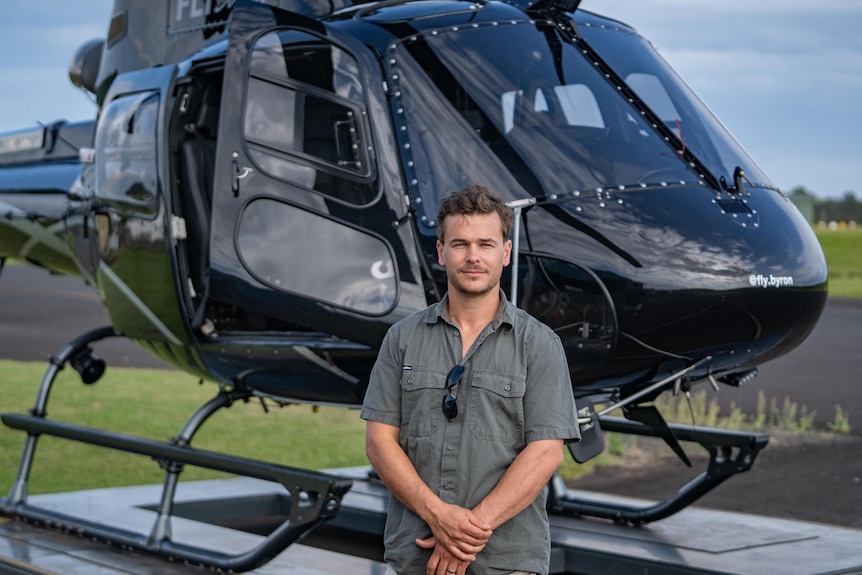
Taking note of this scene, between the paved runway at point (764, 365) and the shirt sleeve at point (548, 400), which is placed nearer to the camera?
the shirt sleeve at point (548, 400)

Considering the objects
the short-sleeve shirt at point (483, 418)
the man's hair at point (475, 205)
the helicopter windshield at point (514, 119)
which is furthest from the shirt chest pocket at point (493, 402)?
the helicopter windshield at point (514, 119)

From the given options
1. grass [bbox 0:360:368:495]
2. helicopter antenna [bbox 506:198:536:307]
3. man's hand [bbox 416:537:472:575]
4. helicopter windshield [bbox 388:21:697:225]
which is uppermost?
helicopter windshield [bbox 388:21:697:225]

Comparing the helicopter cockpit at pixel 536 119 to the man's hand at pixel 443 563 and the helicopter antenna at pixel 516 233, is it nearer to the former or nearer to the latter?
the helicopter antenna at pixel 516 233

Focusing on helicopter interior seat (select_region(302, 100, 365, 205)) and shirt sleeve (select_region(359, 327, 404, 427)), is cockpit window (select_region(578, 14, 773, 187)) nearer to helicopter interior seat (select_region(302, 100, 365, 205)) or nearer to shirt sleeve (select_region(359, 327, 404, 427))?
helicopter interior seat (select_region(302, 100, 365, 205))

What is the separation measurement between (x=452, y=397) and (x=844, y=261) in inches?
1271

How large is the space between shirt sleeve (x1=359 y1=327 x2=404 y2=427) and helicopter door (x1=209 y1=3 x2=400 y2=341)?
1697mm

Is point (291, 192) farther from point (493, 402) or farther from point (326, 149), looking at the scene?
point (493, 402)

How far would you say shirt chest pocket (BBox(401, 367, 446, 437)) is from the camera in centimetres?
289

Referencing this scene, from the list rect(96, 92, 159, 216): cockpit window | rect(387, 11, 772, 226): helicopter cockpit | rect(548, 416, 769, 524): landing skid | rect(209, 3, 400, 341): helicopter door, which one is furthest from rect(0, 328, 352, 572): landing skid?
rect(548, 416, 769, 524): landing skid

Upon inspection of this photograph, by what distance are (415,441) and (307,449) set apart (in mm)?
7097

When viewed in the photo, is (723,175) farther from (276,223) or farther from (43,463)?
(43,463)

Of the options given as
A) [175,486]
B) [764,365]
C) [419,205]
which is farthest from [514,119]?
[764,365]

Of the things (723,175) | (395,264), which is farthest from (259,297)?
(723,175)

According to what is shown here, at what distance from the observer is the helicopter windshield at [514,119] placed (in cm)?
457
